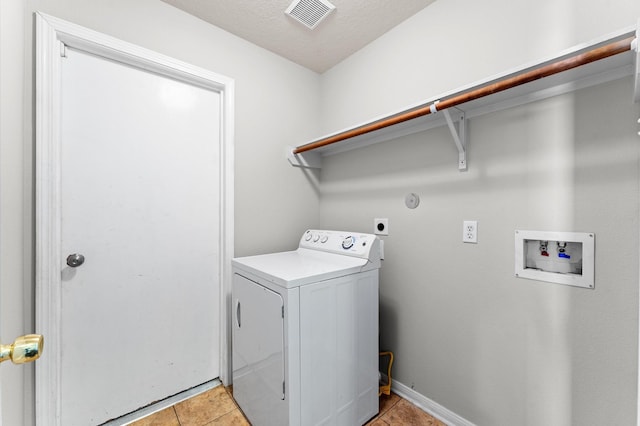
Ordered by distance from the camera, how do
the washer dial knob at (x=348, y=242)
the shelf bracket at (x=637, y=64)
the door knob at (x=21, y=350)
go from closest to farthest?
the door knob at (x=21, y=350), the shelf bracket at (x=637, y=64), the washer dial knob at (x=348, y=242)

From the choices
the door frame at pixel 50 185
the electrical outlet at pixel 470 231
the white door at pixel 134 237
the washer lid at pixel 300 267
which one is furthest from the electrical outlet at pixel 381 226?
the door frame at pixel 50 185

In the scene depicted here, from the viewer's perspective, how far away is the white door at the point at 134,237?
4.38ft

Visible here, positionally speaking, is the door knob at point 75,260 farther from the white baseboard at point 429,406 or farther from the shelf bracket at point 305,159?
the white baseboard at point 429,406

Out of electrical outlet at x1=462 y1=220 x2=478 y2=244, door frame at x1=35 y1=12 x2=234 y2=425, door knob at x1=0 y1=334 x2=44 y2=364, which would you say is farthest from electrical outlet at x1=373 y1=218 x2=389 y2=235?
door frame at x1=35 y1=12 x2=234 y2=425

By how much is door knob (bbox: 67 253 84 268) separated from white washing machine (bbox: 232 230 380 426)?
0.75 m

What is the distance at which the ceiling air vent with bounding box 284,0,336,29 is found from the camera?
4.91ft

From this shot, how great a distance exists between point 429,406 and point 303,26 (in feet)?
8.01

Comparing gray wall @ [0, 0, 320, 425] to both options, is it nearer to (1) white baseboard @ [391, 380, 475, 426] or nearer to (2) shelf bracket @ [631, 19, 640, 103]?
(1) white baseboard @ [391, 380, 475, 426]

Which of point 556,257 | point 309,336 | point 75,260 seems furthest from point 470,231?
point 75,260

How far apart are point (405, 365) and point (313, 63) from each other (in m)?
2.30

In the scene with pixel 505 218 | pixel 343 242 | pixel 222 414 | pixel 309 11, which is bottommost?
pixel 222 414

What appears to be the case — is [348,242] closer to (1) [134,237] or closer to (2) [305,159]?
(2) [305,159]

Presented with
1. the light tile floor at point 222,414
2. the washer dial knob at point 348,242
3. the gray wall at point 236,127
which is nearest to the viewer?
the gray wall at point 236,127

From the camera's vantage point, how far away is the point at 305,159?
2148 millimetres
